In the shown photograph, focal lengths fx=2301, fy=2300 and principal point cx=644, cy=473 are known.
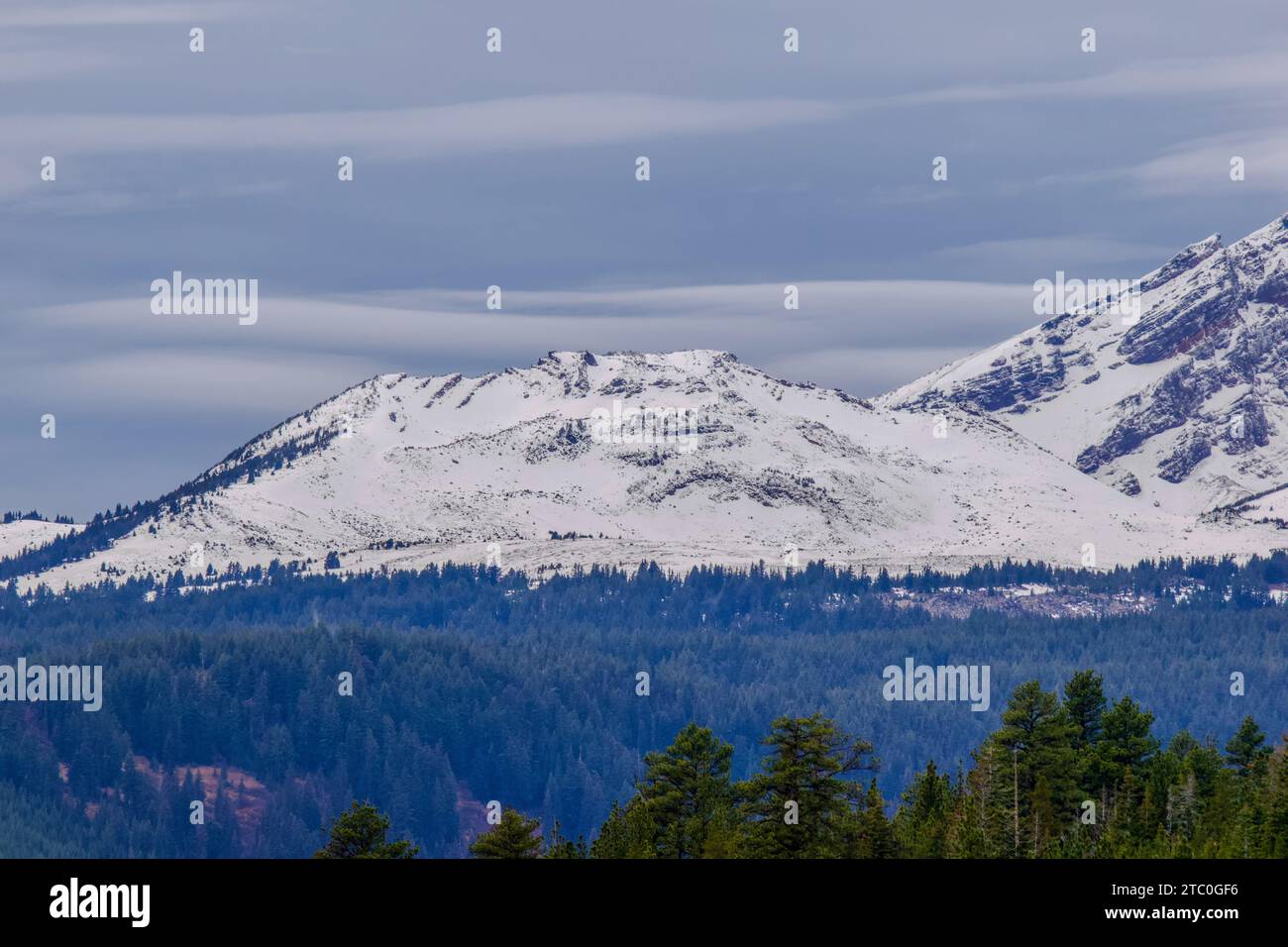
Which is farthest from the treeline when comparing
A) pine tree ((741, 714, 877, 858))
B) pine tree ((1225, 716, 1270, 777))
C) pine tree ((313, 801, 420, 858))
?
pine tree ((1225, 716, 1270, 777))

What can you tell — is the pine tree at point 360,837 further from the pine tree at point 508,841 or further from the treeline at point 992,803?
the pine tree at point 508,841

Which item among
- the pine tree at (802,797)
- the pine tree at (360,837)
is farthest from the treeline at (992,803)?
the pine tree at (360,837)

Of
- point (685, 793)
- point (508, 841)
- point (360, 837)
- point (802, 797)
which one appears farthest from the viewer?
point (685, 793)

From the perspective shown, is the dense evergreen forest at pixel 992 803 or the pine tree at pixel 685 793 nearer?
the dense evergreen forest at pixel 992 803

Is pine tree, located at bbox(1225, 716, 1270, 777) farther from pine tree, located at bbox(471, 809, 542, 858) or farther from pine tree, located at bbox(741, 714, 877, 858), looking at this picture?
pine tree, located at bbox(471, 809, 542, 858)

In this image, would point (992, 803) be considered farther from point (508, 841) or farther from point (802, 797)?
point (508, 841)

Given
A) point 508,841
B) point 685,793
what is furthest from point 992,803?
point 508,841
